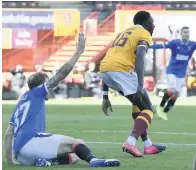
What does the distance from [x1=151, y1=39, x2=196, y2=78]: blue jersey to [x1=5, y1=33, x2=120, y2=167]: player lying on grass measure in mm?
9527

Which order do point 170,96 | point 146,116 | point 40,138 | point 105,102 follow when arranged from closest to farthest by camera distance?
point 40,138, point 146,116, point 105,102, point 170,96

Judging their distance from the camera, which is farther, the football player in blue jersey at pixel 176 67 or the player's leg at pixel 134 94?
the football player in blue jersey at pixel 176 67

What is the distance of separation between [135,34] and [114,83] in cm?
71

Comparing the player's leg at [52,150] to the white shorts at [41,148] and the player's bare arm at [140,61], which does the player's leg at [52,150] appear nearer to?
the white shorts at [41,148]

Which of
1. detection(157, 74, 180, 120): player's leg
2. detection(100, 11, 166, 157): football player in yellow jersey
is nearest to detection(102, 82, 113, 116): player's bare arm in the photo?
detection(100, 11, 166, 157): football player in yellow jersey

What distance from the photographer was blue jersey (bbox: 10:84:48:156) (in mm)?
8719

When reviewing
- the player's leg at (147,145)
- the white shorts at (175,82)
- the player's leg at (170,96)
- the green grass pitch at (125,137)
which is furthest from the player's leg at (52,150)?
the white shorts at (175,82)

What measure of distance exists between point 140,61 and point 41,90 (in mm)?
1791

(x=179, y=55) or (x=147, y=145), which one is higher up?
(x=179, y=55)

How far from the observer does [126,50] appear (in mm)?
10430

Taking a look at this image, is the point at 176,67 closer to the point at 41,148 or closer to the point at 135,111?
the point at 135,111

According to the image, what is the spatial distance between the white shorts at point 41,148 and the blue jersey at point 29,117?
63 mm

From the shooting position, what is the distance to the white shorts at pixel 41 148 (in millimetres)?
8633

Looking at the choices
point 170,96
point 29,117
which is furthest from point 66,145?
point 170,96
